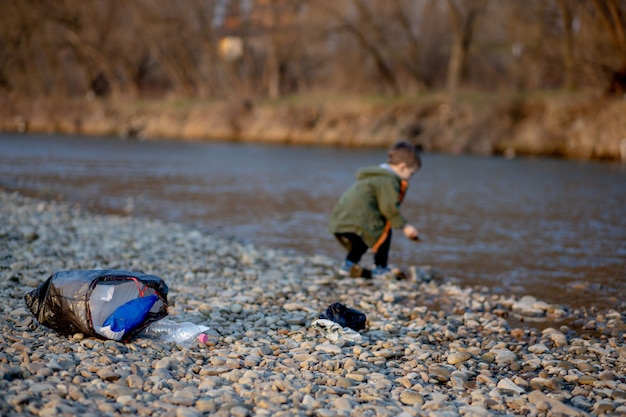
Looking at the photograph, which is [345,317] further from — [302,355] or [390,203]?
[390,203]

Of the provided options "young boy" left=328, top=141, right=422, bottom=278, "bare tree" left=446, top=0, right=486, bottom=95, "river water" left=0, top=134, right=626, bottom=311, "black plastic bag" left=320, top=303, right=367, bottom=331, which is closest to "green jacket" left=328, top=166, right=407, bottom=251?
"young boy" left=328, top=141, right=422, bottom=278

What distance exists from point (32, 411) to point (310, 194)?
13049mm

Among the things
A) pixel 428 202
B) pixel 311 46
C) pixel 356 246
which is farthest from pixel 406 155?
pixel 311 46

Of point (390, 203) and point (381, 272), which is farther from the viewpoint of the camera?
point (381, 272)

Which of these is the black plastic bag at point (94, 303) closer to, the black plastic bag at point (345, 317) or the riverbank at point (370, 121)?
the black plastic bag at point (345, 317)

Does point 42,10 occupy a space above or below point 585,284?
above

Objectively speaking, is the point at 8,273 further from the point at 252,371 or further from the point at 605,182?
the point at 605,182

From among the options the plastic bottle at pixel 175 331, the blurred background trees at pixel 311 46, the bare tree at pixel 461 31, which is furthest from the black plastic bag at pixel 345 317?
the bare tree at pixel 461 31

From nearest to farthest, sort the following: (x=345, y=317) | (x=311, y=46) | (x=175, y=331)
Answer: (x=175, y=331) < (x=345, y=317) < (x=311, y=46)

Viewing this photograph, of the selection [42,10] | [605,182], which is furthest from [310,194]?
[42,10]

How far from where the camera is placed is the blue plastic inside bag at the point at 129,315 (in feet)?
16.0

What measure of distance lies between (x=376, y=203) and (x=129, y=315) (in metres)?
3.59

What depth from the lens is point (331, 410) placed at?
400 cm

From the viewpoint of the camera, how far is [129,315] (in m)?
4.95
